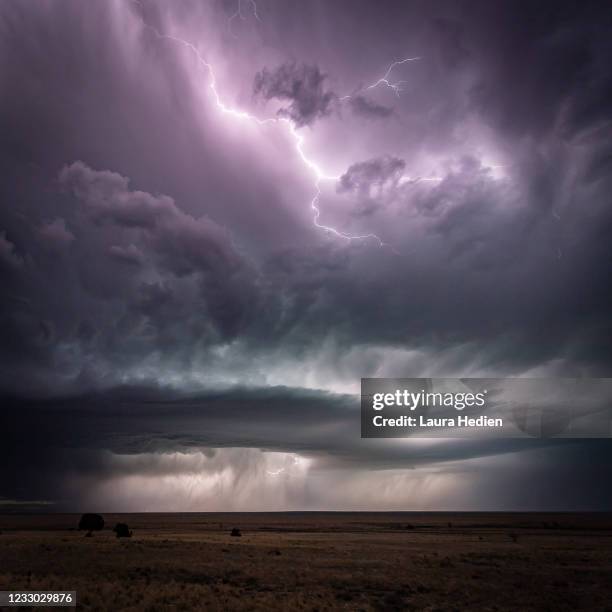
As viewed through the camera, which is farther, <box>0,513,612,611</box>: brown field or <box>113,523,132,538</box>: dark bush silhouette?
<box>113,523,132,538</box>: dark bush silhouette

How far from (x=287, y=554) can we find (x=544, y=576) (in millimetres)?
17671

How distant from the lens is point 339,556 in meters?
37.4

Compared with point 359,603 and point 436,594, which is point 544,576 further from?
point 359,603

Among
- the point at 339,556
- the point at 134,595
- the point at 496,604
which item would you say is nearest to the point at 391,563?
the point at 339,556

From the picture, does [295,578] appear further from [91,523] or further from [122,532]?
[91,523]
